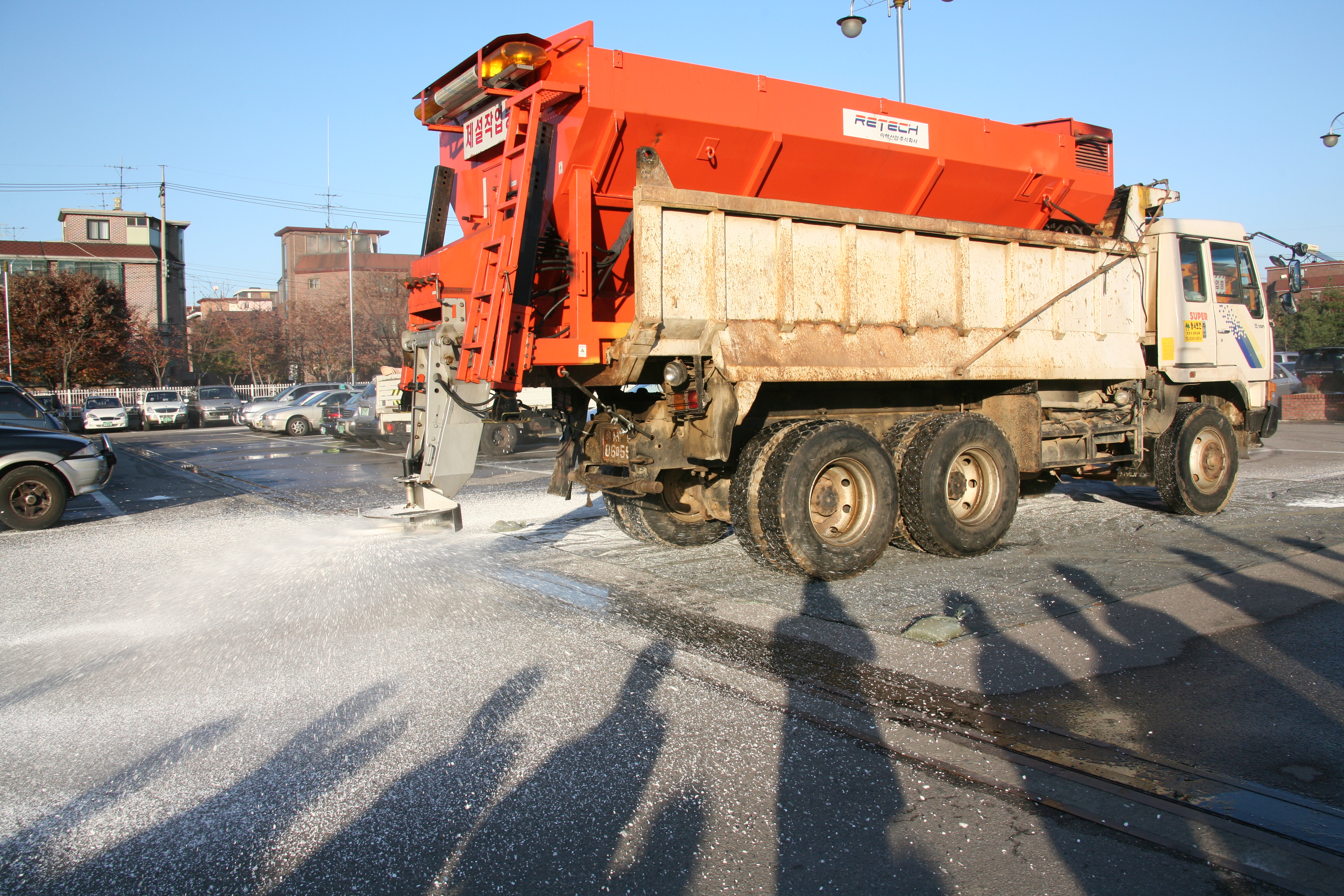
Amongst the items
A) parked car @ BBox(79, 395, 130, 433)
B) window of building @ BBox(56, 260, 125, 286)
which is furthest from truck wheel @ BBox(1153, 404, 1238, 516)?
window of building @ BBox(56, 260, 125, 286)

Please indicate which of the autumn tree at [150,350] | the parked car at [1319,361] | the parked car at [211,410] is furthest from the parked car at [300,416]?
the parked car at [1319,361]

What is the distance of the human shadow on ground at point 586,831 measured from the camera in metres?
2.79

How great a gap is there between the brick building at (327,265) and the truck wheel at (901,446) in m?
52.1

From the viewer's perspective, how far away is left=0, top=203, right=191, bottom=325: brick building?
51.2 meters

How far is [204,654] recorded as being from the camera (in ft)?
16.8

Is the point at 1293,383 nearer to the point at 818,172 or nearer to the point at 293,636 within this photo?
the point at 818,172

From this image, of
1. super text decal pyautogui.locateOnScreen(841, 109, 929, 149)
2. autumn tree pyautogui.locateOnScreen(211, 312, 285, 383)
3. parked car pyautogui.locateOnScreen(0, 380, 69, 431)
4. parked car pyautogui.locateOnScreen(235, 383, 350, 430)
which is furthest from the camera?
autumn tree pyautogui.locateOnScreen(211, 312, 285, 383)

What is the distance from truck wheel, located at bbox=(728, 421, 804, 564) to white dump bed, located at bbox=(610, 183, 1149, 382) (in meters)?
0.55

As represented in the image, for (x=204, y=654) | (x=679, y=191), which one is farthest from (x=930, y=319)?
(x=204, y=654)

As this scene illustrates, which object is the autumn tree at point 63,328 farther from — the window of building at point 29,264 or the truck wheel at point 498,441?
the truck wheel at point 498,441

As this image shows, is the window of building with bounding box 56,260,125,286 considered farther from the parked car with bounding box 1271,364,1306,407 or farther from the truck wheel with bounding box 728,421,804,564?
the parked car with bounding box 1271,364,1306,407

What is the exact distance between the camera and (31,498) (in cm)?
1016

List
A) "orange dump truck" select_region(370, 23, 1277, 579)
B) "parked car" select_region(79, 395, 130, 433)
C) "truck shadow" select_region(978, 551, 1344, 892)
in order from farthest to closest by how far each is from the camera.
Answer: "parked car" select_region(79, 395, 130, 433) < "orange dump truck" select_region(370, 23, 1277, 579) < "truck shadow" select_region(978, 551, 1344, 892)

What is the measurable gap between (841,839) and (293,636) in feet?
12.4
